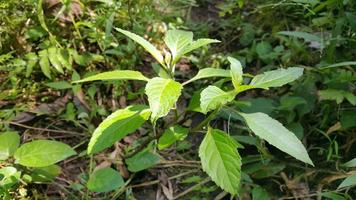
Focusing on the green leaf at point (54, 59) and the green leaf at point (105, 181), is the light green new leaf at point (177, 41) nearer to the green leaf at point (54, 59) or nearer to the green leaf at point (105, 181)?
the green leaf at point (105, 181)

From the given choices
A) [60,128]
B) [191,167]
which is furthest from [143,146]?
[60,128]

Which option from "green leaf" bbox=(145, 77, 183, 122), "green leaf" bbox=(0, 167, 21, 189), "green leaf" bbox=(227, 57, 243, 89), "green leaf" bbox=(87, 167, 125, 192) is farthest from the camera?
"green leaf" bbox=(87, 167, 125, 192)

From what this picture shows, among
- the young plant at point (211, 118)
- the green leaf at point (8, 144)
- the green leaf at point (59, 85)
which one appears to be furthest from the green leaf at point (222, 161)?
the green leaf at point (59, 85)

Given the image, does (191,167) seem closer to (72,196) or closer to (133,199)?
(133,199)

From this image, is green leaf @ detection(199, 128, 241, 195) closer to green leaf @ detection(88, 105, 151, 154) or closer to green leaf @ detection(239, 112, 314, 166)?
green leaf @ detection(239, 112, 314, 166)

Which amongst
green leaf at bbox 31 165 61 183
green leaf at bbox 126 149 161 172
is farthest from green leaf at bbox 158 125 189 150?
green leaf at bbox 31 165 61 183

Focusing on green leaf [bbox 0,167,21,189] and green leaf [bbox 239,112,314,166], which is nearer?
green leaf [bbox 239,112,314,166]

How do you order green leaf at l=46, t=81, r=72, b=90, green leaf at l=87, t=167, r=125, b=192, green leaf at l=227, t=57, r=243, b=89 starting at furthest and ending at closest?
green leaf at l=46, t=81, r=72, b=90 < green leaf at l=87, t=167, r=125, b=192 < green leaf at l=227, t=57, r=243, b=89
